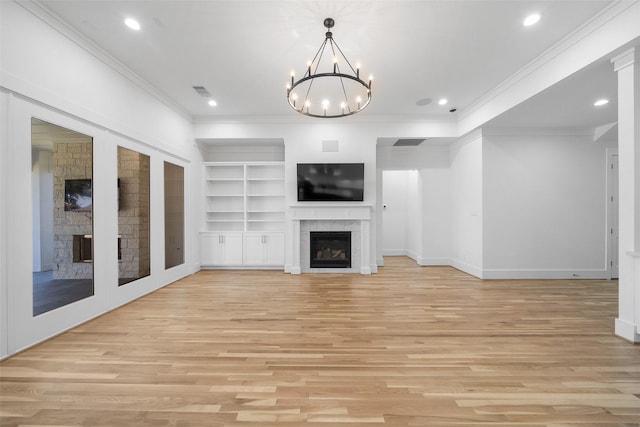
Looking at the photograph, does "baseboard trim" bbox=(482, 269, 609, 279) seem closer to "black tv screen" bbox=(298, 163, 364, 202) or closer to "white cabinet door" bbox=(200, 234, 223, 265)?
"black tv screen" bbox=(298, 163, 364, 202)

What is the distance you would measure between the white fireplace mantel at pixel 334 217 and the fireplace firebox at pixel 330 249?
0.28m

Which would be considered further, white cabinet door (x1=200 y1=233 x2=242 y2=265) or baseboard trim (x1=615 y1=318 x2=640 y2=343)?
white cabinet door (x1=200 y1=233 x2=242 y2=265)

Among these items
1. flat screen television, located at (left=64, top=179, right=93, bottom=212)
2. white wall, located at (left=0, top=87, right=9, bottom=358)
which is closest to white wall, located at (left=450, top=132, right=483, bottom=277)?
flat screen television, located at (left=64, top=179, right=93, bottom=212)

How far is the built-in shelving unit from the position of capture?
5.99 meters

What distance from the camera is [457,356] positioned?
2.31m

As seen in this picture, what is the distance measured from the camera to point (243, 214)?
20.8 feet

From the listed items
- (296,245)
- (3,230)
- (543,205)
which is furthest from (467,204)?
(3,230)

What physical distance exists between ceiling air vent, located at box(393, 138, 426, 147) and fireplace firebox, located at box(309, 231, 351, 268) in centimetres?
238

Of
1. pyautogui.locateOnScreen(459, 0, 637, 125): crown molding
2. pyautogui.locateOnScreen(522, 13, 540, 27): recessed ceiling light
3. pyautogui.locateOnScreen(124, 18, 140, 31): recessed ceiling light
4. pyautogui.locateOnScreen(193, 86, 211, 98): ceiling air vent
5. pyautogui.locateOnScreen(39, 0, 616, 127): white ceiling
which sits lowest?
pyautogui.locateOnScreen(459, 0, 637, 125): crown molding

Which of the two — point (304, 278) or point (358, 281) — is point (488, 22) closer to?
point (358, 281)

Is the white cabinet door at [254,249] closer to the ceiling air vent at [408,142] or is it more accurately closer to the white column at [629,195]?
the ceiling air vent at [408,142]

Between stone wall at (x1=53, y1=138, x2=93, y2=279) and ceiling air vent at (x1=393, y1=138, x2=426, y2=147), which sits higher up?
ceiling air vent at (x1=393, y1=138, x2=426, y2=147)

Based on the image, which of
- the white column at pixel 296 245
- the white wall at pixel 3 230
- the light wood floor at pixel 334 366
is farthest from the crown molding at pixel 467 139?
the white wall at pixel 3 230

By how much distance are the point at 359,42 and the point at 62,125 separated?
337 centimetres
